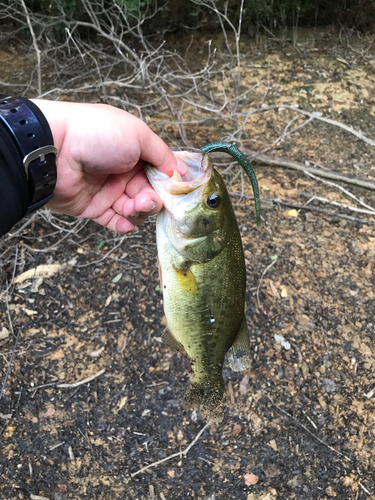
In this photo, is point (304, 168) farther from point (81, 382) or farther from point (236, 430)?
point (81, 382)

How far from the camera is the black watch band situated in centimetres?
160

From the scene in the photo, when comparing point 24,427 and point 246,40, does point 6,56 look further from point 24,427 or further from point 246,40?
point 24,427

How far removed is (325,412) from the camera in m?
2.84

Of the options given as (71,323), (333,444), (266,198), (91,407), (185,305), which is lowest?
(333,444)

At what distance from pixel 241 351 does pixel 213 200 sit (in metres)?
0.84

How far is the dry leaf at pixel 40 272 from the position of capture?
11.3ft

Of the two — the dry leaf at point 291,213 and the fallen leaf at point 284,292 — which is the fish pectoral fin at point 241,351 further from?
the dry leaf at point 291,213

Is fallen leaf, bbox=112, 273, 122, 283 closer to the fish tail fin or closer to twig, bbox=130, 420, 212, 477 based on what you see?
twig, bbox=130, 420, 212, 477

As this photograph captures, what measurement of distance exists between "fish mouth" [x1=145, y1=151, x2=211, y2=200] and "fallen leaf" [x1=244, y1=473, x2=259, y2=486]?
6.66 feet

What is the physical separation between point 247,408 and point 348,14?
7.13 metres

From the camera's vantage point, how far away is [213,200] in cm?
172

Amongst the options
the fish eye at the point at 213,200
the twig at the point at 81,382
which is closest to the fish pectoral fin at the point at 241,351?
the fish eye at the point at 213,200

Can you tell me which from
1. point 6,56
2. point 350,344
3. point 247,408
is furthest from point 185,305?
point 6,56

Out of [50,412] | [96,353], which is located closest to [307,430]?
[96,353]
